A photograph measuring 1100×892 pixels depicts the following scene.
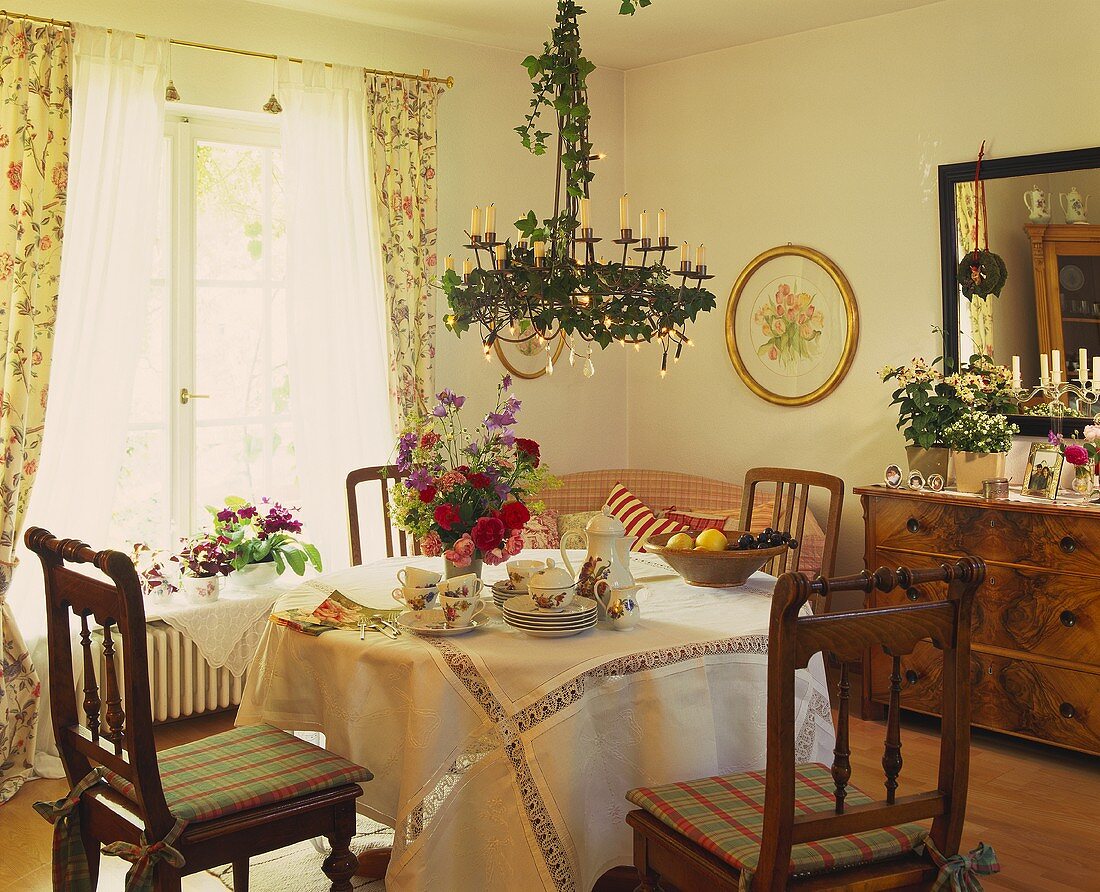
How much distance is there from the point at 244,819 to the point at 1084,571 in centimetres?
298

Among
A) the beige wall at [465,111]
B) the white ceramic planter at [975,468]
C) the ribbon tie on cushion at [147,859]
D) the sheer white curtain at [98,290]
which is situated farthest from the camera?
the beige wall at [465,111]

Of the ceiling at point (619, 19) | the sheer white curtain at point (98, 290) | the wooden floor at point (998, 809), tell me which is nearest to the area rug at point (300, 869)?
the wooden floor at point (998, 809)

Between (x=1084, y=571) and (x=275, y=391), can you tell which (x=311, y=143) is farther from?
(x=1084, y=571)

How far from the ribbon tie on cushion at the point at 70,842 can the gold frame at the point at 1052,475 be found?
3.33 m

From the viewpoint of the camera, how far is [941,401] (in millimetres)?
4262

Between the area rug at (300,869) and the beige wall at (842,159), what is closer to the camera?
the area rug at (300,869)

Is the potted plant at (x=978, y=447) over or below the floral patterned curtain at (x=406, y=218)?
below

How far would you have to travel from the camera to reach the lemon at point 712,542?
3.07 m

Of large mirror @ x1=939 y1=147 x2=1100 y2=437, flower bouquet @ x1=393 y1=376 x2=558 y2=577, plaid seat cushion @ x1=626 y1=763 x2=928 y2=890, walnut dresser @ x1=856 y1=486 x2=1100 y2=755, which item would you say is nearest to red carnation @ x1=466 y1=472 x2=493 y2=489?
flower bouquet @ x1=393 y1=376 x2=558 y2=577

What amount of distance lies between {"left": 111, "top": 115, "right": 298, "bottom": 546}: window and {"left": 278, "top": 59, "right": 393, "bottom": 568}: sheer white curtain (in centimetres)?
16

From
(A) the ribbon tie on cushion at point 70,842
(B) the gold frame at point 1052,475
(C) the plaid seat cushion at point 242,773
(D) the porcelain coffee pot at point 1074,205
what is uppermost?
(D) the porcelain coffee pot at point 1074,205

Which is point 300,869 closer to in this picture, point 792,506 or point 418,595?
point 418,595

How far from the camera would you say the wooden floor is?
3.13m

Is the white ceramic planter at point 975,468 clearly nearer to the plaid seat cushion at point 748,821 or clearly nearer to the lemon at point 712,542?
the lemon at point 712,542
